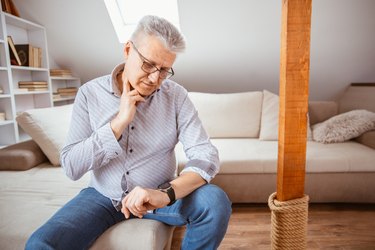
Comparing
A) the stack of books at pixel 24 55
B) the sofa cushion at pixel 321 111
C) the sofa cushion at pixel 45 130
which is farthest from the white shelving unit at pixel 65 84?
the sofa cushion at pixel 321 111

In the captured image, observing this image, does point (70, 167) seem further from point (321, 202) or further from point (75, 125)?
point (321, 202)

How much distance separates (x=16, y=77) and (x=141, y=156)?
2539 millimetres

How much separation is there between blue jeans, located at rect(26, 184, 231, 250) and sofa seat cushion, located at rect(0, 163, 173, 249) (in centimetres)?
6

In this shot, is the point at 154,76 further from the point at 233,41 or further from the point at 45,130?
the point at 233,41

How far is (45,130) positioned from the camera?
1.86 meters

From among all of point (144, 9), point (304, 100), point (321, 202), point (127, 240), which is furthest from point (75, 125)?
point (144, 9)

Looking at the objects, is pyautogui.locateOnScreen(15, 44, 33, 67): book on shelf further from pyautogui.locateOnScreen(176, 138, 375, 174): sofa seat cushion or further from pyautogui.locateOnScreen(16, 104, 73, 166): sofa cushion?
pyautogui.locateOnScreen(176, 138, 375, 174): sofa seat cushion

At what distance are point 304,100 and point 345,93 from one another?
2.86 meters

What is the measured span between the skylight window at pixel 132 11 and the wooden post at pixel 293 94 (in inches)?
83.2

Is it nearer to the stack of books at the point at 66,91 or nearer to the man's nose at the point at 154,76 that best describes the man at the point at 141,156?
the man's nose at the point at 154,76

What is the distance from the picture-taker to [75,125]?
108cm

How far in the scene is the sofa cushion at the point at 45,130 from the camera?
1.84 metres

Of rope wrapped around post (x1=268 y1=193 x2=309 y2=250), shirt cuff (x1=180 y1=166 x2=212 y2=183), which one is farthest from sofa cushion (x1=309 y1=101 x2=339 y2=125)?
shirt cuff (x1=180 y1=166 x2=212 y2=183)

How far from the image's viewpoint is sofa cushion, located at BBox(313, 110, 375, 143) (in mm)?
2318
